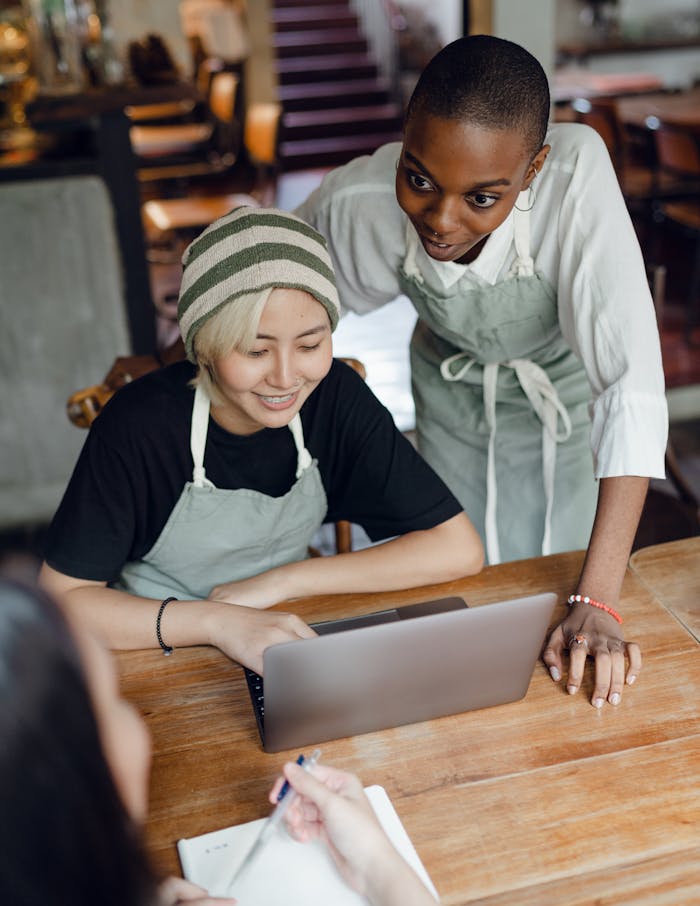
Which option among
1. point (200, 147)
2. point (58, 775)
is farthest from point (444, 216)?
point (200, 147)

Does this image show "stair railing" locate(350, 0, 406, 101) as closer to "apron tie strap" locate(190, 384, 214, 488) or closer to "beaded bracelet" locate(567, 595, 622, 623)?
"apron tie strap" locate(190, 384, 214, 488)

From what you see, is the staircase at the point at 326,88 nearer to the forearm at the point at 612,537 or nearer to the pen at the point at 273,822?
the forearm at the point at 612,537

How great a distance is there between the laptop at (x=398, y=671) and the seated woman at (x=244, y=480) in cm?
14

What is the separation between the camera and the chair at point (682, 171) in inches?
177

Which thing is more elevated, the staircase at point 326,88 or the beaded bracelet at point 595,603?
the beaded bracelet at point 595,603

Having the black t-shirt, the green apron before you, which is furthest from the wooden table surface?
the black t-shirt

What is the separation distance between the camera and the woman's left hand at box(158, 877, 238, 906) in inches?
35.2

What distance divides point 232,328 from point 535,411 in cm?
78

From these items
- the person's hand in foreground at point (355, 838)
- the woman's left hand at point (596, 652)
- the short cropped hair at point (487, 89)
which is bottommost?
the woman's left hand at point (596, 652)

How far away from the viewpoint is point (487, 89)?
129cm

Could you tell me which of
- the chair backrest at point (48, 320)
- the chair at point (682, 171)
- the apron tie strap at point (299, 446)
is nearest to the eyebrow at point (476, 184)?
the apron tie strap at point (299, 446)

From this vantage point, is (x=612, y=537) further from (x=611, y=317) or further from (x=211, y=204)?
(x=211, y=204)

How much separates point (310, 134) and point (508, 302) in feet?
23.6

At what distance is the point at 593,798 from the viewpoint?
1.06m
